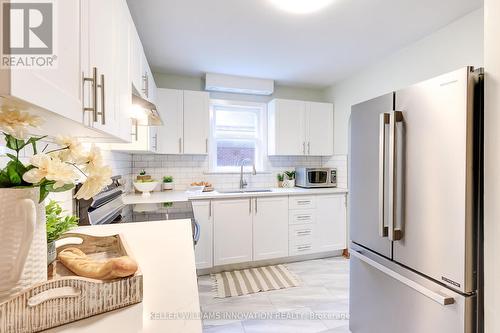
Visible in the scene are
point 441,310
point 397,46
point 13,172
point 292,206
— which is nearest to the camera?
point 13,172

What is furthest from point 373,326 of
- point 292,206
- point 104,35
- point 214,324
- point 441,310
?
point 104,35

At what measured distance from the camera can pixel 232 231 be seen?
2.84 meters

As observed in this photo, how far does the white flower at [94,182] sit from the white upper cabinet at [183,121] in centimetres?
239

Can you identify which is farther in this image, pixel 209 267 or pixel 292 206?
pixel 292 206

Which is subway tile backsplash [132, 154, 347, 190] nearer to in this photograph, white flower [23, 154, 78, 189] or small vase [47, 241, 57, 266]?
small vase [47, 241, 57, 266]

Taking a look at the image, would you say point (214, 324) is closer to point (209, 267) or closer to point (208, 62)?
point (209, 267)

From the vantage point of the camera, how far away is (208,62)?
2.85m

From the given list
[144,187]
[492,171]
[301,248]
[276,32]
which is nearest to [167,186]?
[144,187]

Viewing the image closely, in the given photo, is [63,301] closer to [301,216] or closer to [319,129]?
[301,216]

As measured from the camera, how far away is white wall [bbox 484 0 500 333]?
1.01 m

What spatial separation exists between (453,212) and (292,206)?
81.0 inches

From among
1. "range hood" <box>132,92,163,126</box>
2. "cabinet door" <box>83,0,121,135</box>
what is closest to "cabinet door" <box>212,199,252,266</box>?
"range hood" <box>132,92,163,126</box>

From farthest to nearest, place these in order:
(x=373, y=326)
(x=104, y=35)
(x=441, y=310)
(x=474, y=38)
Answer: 1. (x=474, y=38)
2. (x=373, y=326)
3. (x=441, y=310)
4. (x=104, y=35)

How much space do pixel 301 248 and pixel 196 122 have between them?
7.03 ft
